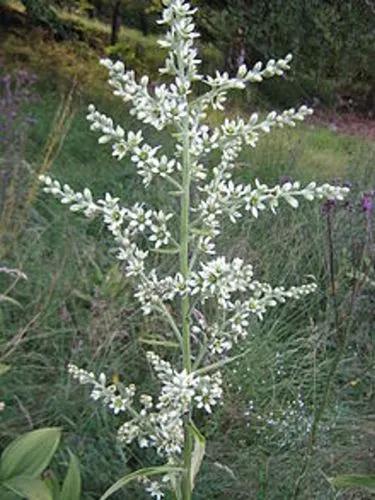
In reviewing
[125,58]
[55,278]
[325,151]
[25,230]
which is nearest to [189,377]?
[55,278]

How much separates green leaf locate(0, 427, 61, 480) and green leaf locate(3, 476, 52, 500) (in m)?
0.05

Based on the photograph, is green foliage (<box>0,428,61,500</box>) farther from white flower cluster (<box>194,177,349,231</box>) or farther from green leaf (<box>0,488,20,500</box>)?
white flower cluster (<box>194,177,349,231</box>)

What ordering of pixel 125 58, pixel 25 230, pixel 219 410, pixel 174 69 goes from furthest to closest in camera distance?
pixel 125 58, pixel 25 230, pixel 219 410, pixel 174 69

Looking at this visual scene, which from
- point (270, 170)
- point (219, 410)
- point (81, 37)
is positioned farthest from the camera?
point (81, 37)

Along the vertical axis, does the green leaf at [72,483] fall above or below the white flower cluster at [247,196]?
below

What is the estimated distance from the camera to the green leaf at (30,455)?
2.45m

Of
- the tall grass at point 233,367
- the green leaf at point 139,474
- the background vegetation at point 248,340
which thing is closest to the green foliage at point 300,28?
the background vegetation at point 248,340

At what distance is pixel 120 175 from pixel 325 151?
19.6 feet

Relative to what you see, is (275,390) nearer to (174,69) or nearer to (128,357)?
(128,357)

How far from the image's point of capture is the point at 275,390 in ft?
11.7

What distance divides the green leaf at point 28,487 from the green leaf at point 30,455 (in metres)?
0.05

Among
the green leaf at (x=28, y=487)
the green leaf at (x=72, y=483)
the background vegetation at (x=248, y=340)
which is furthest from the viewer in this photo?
the background vegetation at (x=248, y=340)

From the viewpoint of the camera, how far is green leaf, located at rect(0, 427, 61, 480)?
2.45 meters

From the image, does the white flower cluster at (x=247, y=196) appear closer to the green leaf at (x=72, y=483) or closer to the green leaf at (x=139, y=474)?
the green leaf at (x=139, y=474)
